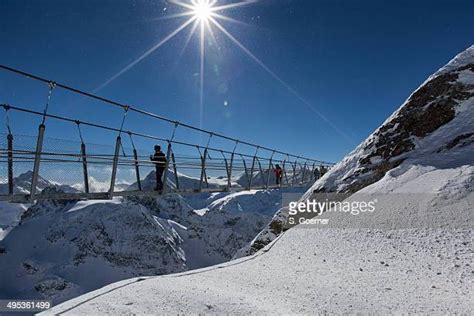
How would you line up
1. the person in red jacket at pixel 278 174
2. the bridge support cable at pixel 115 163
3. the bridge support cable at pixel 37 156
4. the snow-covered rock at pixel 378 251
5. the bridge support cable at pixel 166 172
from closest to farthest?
the snow-covered rock at pixel 378 251 < the bridge support cable at pixel 37 156 < the bridge support cable at pixel 115 163 < the bridge support cable at pixel 166 172 < the person in red jacket at pixel 278 174

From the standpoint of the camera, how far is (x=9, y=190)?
612 centimetres

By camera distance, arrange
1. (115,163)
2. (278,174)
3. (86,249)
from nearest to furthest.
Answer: (115,163), (278,174), (86,249)

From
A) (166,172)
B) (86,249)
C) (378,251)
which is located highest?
(166,172)

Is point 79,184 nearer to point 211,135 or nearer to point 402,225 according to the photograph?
point 211,135

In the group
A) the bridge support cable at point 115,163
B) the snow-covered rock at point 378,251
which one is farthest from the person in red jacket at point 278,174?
the bridge support cable at point 115,163

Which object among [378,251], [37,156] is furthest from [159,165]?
[378,251]

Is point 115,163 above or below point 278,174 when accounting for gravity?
below

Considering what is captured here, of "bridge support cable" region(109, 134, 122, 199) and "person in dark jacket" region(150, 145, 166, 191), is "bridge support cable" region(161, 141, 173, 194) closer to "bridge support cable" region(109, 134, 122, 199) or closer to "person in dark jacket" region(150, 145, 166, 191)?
"person in dark jacket" region(150, 145, 166, 191)

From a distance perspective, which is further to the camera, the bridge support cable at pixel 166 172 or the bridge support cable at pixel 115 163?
the bridge support cable at pixel 166 172

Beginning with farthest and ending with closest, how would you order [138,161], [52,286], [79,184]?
[52,286] < [138,161] < [79,184]

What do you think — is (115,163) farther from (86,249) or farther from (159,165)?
(86,249)

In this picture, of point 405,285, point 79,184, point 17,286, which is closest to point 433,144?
point 405,285

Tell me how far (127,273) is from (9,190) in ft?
393

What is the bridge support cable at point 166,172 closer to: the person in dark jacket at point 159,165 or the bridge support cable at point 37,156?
the person in dark jacket at point 159,165
